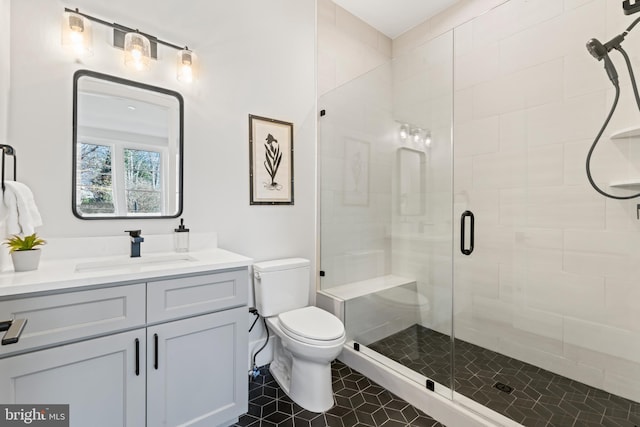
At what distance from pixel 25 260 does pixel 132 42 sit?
1.20 m

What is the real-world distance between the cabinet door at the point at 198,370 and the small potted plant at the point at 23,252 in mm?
533

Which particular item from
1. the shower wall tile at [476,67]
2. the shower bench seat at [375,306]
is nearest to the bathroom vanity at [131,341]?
the shower bench seat at [375,306]

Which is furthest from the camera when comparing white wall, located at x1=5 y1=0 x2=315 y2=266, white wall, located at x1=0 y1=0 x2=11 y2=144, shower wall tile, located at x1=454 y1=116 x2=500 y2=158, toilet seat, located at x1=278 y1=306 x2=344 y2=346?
shower wall tile, located at x1=454 y1=116 x2=500 y2=158

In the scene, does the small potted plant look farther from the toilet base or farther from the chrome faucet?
the toilet base

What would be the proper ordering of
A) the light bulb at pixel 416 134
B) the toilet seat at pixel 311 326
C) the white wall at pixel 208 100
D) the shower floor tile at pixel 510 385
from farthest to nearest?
the light bulb at pixel 416 134, the toilet seat at pixel 311 326, the shower floor tile at pixel 510 385, the white wall at pixel 208 100

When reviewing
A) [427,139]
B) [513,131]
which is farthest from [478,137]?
[427,139]

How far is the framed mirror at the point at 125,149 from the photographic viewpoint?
4.96 feet

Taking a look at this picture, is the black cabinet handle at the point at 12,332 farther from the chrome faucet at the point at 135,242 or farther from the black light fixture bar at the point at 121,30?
the black light fixture bar at the point at 121,30

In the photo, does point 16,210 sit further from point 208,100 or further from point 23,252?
point 208,100

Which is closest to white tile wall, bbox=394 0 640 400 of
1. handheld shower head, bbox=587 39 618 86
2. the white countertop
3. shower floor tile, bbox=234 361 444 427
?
handheld shower head, bbox=587 39 618 86

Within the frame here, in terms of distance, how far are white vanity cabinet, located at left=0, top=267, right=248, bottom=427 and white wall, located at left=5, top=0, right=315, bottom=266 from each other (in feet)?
1.86

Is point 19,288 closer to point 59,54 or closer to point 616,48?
point 59,54

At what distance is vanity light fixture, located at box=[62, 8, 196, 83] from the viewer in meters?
1.43

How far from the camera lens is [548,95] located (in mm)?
1956
